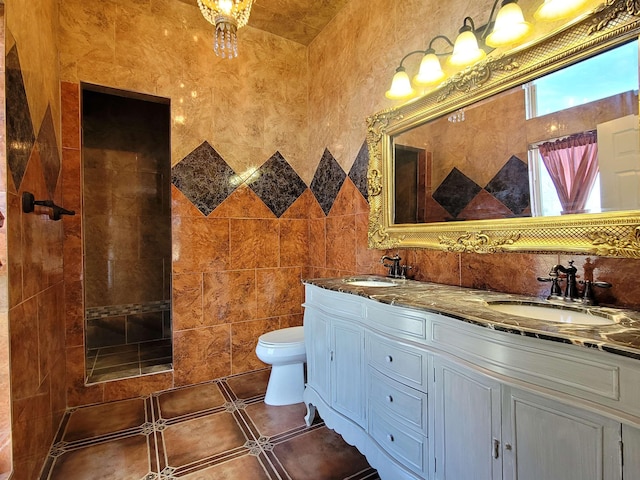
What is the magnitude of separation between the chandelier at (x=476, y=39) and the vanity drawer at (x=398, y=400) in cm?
149

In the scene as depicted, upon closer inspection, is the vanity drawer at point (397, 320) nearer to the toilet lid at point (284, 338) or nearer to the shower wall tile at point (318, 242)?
the toilet lid at point (284, 338)

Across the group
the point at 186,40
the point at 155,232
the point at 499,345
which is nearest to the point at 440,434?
the point at 499,345

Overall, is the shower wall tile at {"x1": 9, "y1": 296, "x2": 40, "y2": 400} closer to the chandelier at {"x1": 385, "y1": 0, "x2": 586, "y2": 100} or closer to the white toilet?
the white toilet

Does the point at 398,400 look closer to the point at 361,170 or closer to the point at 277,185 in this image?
the point at 361,170

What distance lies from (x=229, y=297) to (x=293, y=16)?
239 centimetres

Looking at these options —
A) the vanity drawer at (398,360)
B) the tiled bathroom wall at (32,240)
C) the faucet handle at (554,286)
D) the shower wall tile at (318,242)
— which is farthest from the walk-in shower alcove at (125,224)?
the faucet handle at (554,286)

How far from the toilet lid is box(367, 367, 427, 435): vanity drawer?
801 mm

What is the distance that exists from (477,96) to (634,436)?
1.41 metres

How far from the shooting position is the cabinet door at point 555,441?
0.76 metres

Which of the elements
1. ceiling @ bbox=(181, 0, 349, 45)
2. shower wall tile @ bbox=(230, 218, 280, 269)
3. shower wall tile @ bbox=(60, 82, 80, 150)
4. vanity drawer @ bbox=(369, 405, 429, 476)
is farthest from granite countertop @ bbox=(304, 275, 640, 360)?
ceiling @ bbox=(181, 0, 349, 45)

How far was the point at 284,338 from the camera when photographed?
224 centimetres

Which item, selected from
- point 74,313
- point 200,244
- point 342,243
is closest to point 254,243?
point 200,244

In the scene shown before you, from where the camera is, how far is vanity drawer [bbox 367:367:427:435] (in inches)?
47.7

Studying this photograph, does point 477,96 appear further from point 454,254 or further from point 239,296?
point 239,296
